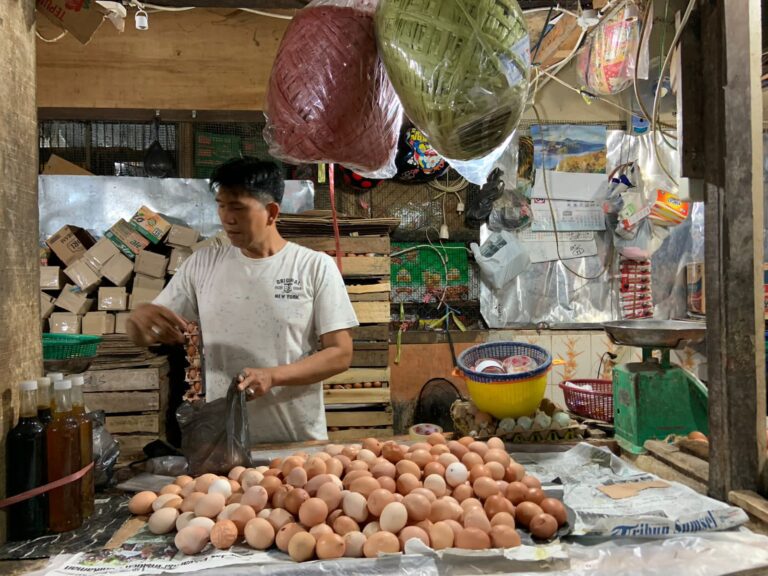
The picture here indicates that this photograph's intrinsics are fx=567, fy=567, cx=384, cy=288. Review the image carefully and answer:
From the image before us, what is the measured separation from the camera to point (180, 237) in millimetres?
5273

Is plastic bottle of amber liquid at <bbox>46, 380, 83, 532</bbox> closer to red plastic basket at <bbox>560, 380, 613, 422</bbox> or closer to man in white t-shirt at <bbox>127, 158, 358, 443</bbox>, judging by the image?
man in white t-shirt at <bbox>127, 158, 358, 443</bbox>

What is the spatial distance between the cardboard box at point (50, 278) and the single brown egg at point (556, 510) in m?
4.79

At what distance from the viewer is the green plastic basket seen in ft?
7.78

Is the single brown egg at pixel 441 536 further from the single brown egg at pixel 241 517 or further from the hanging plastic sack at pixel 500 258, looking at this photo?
the hanging plastic sack at pixel 500 258

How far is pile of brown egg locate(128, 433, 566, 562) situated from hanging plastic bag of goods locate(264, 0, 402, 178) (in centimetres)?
95

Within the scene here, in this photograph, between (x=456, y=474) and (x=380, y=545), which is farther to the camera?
(x=456, y=474)

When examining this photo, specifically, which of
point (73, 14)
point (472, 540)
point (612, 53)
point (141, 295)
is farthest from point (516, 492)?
point (141, 295)

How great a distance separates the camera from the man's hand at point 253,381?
199 cm

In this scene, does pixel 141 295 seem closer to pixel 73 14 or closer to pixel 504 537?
pixel 73 14

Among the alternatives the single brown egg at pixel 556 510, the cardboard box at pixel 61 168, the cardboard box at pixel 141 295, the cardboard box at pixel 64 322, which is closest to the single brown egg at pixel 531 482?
the single brown egg at pixel 556 510

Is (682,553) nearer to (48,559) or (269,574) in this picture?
(269,574)

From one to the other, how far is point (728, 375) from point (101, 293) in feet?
15.9

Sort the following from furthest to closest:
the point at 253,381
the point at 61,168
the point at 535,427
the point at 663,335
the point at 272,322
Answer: the point at 61,168
the point at 272,322
the point at 535,427
the point at 663,335
the point at 253,381

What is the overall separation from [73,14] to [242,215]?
106 centimetres
